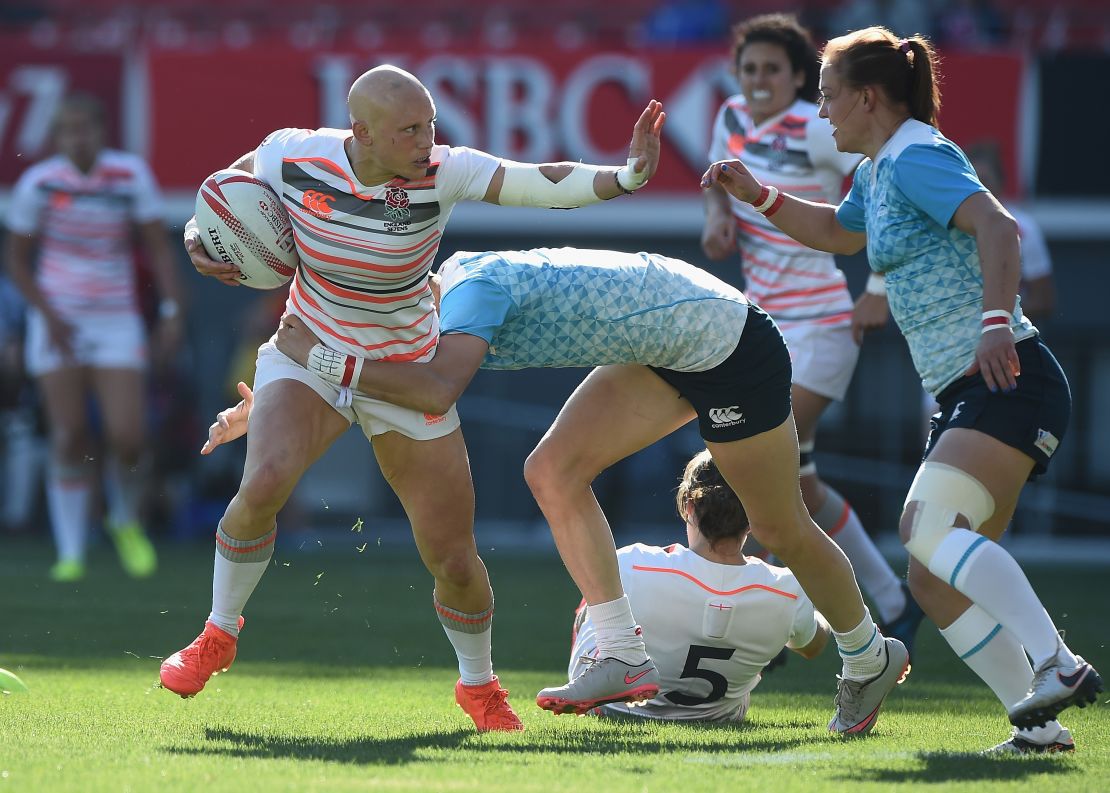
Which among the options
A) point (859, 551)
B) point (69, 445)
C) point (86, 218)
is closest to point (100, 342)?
point (69, 445)

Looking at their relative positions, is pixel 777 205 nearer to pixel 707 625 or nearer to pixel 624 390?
pixel 624 390

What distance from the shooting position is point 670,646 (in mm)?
5191

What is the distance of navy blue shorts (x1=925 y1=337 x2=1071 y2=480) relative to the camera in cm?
452

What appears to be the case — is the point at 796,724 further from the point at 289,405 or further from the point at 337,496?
the point at 337,496

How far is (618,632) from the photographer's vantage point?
5098 mm

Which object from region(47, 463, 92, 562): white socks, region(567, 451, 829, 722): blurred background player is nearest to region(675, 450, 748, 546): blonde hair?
region(567, 451, 829, 722): blurred background player

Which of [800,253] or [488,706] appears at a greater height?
[800,253]

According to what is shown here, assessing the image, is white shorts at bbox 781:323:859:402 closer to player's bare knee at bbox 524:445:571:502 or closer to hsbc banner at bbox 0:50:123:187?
player's bare knee at bbox 524:445:571:502

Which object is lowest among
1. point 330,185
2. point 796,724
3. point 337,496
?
point 337,496

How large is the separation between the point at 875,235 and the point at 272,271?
182 centimetres

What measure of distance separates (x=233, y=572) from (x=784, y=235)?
117 inches

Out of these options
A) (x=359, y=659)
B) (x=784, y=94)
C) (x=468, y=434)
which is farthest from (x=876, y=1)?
(x=359, y=659)

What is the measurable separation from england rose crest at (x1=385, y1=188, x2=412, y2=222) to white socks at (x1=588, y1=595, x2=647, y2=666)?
1.37 metres

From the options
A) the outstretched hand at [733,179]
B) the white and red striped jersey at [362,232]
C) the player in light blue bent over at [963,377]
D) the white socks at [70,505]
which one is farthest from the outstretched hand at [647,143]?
the white socks at [70,505]
